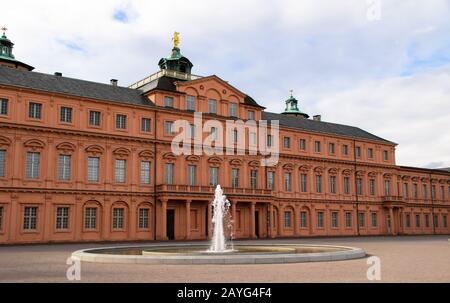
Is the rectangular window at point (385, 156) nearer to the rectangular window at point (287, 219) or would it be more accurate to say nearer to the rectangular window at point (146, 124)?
the rectangular window at point (287, 219)

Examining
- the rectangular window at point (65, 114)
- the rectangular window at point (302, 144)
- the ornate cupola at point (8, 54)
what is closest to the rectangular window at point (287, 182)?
the rectangular window at point (302, 144)

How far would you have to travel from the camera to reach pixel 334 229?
60000 mm

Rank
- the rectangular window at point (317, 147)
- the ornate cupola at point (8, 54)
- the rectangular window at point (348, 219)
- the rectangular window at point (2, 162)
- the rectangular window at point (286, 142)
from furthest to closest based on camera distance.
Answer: the ornate cupola at point (8, 54) < the rectangular window at point (348, 219) < the rectangular window at point (317, 147) < the rectangular window at point (286, 142) < the rectangular window at point (2, 162)

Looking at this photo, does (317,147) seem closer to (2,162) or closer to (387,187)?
(387,187)

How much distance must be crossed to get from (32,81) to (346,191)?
37.3 m

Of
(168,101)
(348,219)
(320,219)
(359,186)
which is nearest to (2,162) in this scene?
(168,101)

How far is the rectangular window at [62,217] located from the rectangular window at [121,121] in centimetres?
852

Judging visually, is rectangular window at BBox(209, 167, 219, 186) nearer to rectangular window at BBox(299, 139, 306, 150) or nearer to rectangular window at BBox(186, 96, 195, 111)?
rectangular window at BBox(186, 96, 195, 111)

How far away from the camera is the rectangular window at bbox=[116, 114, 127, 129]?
4581 cm

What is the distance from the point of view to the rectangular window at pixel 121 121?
150 feet

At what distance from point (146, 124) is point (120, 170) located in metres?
4.94

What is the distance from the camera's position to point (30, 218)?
132 feet
